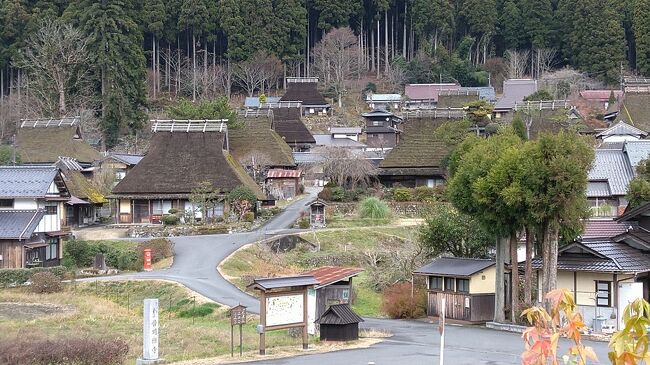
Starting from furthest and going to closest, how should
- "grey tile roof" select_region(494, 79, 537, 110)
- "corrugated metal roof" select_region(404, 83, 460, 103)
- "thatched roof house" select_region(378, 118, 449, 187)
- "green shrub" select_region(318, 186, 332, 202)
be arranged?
"corrugated metal roof" select_region(404, 83, 460, 103) → "grey tile roof" select_region(494, 79, 537, 110) → "thatched roof house" select_region(378, 118, 449, 187) → "green shrub" select_region(318, 186, 332, 202)

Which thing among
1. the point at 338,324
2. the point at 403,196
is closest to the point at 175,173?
the point at 403,196

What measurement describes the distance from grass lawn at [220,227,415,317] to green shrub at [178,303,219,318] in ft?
11.2

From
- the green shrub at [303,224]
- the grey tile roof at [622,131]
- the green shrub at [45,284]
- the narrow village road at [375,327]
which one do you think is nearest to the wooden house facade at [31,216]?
the green shrub at [45,284]

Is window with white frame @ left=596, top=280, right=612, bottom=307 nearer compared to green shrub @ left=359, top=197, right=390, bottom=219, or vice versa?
window with white frame @ left=596, top=280, right=612, bottom=307

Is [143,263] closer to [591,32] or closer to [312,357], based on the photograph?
[312,357]

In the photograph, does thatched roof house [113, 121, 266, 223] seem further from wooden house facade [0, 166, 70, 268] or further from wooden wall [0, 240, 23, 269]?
wooden wall [0, 240, 23, 269]

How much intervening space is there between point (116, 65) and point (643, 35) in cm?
3696

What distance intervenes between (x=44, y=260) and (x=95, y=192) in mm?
10340

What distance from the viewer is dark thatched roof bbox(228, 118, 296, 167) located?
151ft

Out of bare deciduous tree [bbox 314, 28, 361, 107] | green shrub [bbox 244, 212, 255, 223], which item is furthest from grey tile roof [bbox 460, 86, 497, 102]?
green shrub [bbox 244, 212, 255, 223]

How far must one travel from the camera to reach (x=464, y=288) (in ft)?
78.3

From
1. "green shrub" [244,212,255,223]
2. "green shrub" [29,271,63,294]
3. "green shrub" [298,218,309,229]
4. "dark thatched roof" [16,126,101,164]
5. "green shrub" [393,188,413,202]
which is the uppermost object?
"dark thatched roof" [16,126,101,164]

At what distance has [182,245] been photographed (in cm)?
3350

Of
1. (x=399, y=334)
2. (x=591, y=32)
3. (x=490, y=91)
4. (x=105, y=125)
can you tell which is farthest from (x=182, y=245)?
(x=591, y=32)
